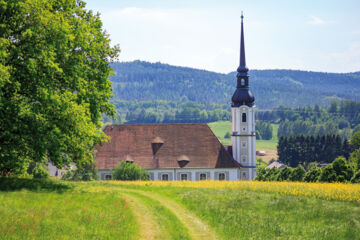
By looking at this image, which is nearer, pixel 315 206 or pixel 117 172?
pixel 315 206

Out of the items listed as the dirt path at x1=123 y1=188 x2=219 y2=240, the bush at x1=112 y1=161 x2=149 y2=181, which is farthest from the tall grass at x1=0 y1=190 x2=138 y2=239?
the bush at x1=112 y1=161 x2=149 y2=181

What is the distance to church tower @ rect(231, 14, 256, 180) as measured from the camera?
74.2 m

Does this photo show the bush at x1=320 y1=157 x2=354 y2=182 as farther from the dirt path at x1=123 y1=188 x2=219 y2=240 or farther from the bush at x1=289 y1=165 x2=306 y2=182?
the dirt path at x1=123 y1=188 x2=219 y2=240

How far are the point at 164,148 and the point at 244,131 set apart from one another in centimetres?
1256

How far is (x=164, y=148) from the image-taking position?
71.1m

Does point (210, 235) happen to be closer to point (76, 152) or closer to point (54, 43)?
point (76, 152)

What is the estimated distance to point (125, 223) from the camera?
2286 centimetres

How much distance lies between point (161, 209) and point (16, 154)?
26.9 ft

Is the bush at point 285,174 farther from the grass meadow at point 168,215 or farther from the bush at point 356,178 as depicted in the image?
the grass meadow at point 168,215

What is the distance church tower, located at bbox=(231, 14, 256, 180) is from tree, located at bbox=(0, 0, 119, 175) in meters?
48.1

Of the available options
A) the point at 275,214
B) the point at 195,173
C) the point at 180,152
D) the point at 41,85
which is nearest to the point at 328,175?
the point at 275,214

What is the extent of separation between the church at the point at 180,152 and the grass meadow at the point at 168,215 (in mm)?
37689

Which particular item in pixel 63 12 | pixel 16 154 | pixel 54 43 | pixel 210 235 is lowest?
pixel 210 235

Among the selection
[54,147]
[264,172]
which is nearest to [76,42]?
[54,147]
